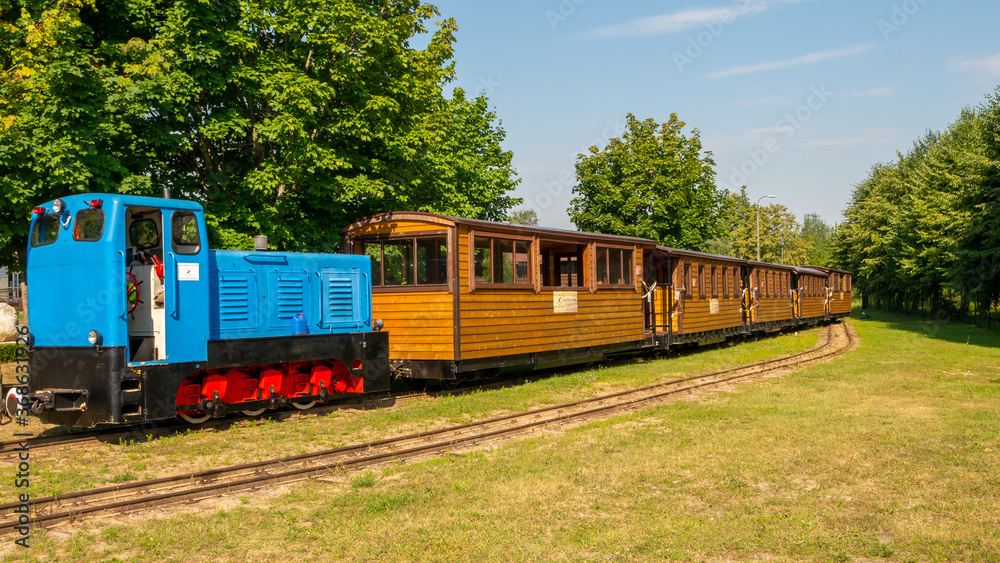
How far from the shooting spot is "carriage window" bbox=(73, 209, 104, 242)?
8.99 meters

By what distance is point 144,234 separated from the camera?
9398 millimetres

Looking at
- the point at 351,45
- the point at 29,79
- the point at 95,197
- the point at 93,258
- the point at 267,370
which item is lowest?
the point at 267,370

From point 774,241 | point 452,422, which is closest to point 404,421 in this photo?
point 452,422

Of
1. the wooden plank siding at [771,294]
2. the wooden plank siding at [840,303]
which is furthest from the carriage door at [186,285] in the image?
the wooden plank siding at [840,303]

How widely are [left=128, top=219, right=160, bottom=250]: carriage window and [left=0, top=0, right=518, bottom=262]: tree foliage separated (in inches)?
157

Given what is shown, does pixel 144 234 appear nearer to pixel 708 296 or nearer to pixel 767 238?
pixel 708 296

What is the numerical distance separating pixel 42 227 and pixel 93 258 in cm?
135

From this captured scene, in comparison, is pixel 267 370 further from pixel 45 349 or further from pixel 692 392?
pixel 692 392

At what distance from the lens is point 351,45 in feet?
50.5

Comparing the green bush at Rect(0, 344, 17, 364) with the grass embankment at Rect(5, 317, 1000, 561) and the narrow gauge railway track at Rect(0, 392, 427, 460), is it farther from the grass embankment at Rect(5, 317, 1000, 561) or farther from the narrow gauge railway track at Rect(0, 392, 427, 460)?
the grass embankment at Rect(5, 317, 1000, 561)

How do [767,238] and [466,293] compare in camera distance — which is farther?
[767,238]

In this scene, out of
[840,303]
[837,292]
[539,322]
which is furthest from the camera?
[840,303]

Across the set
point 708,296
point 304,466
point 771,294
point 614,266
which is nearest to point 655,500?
point 304,466

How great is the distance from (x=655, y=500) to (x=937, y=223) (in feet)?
114
